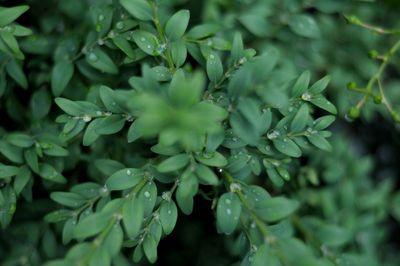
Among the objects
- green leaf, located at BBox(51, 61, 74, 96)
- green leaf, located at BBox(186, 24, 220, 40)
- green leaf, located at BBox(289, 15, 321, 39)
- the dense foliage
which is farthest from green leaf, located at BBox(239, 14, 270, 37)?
green leaf, located at BBox(51, 61, 74, 96)

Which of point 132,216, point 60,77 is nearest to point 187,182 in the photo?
point 132,216

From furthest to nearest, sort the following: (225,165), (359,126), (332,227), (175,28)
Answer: (359,126) < (332,227) < (175,28) < (225,165)

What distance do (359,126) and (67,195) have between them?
1589 mm

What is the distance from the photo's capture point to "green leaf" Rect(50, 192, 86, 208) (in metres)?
1.48

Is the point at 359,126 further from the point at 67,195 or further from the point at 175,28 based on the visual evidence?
the point at 67,195

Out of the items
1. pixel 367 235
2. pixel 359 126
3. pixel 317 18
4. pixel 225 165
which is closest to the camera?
pixel 225 165

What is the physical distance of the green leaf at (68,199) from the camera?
148 centimetres

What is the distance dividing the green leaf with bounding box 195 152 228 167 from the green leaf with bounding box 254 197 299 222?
0.44ft

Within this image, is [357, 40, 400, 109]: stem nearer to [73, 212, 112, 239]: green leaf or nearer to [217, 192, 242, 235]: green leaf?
[217, 192, 242, 235]: green leaf

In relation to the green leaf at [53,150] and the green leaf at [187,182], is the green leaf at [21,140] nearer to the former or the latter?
the green leaf at [53,150]

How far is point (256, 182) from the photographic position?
2.09 metres

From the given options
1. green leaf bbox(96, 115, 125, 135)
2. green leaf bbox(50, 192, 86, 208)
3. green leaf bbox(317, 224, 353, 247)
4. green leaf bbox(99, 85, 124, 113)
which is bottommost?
green leaf bbox(317, 224, 353, 247)

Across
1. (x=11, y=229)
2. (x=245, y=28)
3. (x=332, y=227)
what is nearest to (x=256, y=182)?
(x=332, y=227)

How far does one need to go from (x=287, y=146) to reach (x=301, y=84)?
0.17m
